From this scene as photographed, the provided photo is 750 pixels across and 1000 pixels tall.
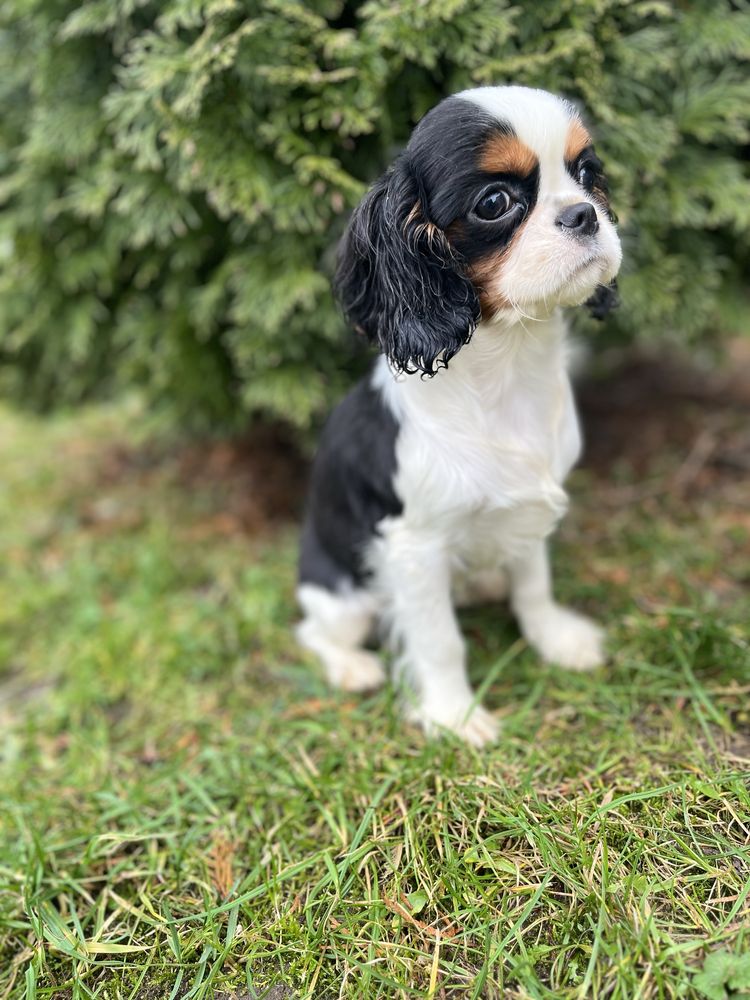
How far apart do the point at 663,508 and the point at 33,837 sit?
115 inches

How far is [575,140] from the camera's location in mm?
1998

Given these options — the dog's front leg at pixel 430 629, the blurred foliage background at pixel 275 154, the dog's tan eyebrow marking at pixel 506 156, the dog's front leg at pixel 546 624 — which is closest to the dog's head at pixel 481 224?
the dog's tan eyebrow marking at pixel 506 156

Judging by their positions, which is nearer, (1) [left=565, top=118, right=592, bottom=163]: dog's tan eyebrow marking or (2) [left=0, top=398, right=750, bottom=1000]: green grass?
(2) [left=0, top=398, right=750, bottom=1000]: green grass

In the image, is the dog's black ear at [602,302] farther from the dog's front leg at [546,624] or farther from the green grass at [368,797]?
the green grass at [368,797]

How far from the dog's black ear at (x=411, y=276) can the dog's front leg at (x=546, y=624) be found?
1.01m

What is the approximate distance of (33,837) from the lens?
232 centimetres

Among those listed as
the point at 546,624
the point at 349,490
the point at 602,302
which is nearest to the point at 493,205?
the point at 602,302

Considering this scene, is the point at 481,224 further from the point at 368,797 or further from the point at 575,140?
the point at 368,797

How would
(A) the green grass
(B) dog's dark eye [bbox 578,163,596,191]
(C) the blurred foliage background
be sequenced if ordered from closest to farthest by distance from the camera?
1. (A) the green grass
2. (B) dog's dark eye [bbox 578,163,596,191]
3. (C) the blurred foliage background

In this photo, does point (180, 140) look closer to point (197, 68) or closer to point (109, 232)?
point (197, 68)

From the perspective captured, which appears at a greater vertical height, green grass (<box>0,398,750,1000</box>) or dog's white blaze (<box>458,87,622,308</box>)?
dog's white blaze (<box>458,87,622,308</box>)

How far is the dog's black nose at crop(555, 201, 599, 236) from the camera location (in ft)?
6.32

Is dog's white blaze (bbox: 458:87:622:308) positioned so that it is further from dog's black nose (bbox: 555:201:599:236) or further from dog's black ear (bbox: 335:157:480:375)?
dog's black ear (bbox: 335:157:480:375)

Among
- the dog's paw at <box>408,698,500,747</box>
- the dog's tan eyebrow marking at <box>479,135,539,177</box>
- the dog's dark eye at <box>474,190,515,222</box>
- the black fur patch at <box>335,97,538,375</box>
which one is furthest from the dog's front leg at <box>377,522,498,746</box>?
the dog's tan eyebrow marking at <box>479,135,539,177</box>
